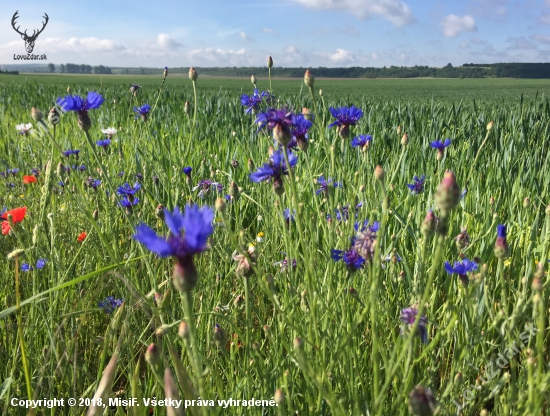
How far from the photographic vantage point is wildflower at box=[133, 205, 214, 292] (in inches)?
19.6

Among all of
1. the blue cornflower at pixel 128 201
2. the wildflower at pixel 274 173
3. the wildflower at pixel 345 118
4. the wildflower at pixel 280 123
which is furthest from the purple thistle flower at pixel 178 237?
the blue cornflower at pixel 128 201

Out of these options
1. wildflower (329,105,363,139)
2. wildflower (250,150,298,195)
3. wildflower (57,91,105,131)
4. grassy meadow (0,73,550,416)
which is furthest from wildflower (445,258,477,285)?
wildflower (57,91,105,131)

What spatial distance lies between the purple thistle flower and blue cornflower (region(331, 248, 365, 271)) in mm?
446

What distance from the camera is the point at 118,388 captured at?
125 centimetres

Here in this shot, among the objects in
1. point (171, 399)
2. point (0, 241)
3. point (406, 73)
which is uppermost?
point (406, 73)

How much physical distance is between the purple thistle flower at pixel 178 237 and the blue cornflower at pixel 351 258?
45 centimetres

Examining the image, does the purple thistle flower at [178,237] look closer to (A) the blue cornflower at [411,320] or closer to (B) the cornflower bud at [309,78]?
(A) the blue cornflower at [411,320]

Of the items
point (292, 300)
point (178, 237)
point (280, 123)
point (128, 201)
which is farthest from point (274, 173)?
point (128, 201)

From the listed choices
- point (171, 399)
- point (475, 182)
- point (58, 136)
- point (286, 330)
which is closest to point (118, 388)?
point (286, 330)

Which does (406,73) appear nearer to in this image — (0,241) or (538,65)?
(538,65)

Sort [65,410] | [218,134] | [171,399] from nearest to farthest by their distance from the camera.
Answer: [171,399], [65,410], [218,134]

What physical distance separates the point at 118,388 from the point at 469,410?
3.04ft

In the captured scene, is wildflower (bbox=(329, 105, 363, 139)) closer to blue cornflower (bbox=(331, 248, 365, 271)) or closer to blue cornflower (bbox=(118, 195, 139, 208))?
blue cornflower (bbox=(331, 248, 365, 271))

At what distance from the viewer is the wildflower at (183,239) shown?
497 millimetres
